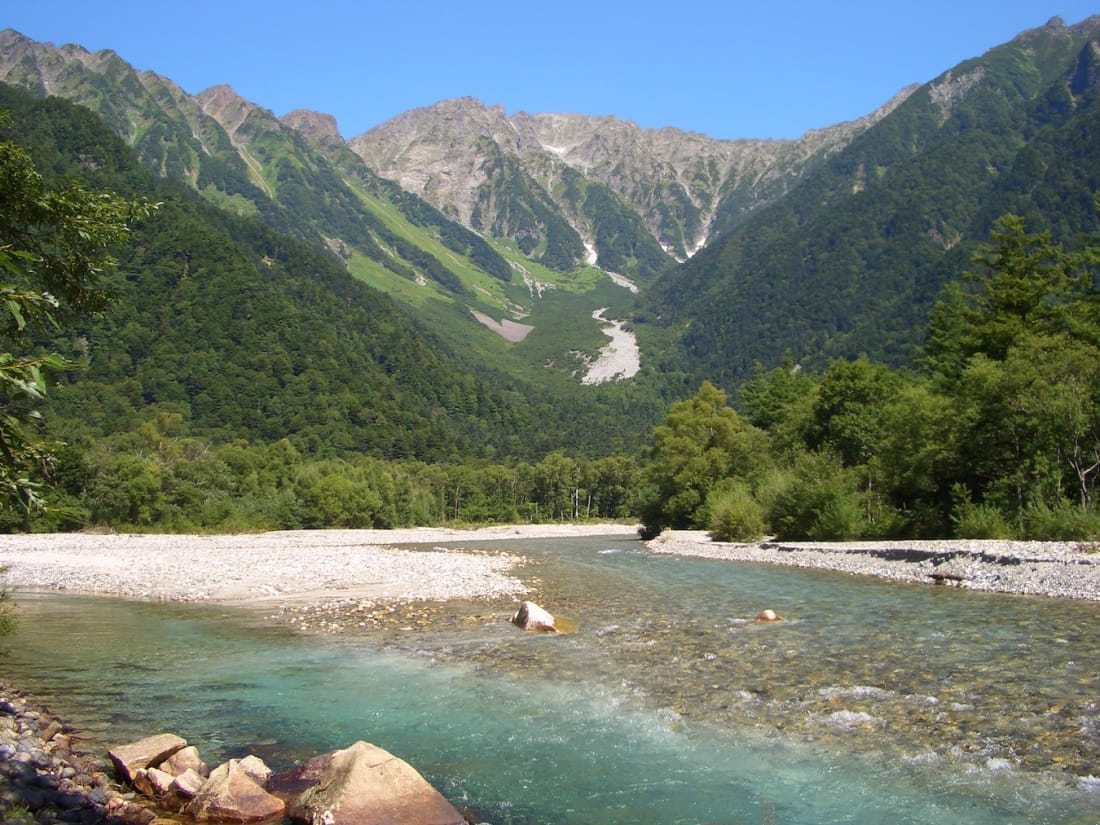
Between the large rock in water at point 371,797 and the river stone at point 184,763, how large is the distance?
1723 millimetres

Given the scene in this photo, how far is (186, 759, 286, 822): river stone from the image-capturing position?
28.8 feet

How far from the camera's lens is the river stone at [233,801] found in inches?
345

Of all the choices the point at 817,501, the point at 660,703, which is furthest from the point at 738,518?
the point at 660,703

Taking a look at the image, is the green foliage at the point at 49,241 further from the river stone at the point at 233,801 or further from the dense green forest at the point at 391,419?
the river stone at the point at 233,801

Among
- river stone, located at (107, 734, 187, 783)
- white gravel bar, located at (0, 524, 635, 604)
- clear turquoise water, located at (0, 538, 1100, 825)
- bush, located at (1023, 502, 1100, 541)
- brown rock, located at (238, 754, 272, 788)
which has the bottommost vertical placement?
white gravel bar, located at (0, 524, 635, 604)

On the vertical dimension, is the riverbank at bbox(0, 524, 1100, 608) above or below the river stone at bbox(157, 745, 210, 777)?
below

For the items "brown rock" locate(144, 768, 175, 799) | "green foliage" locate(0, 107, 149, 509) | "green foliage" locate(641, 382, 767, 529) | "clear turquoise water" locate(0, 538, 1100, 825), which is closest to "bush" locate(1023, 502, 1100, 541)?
"clear turquoise water" locate(0, 538, 1100, 825)

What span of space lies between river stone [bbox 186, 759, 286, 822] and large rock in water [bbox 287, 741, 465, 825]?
11.5 inches

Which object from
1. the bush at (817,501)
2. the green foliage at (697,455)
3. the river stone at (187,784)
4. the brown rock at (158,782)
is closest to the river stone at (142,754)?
the brown rock at (158,782)

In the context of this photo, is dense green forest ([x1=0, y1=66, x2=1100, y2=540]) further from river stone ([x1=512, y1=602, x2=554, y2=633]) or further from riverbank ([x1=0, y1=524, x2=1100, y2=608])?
river stone ([x1=512, y1=602, x2=554, y2=633])

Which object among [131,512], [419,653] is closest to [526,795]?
[419,653]

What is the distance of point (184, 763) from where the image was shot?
986 cm

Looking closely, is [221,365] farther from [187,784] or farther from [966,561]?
[187,784]

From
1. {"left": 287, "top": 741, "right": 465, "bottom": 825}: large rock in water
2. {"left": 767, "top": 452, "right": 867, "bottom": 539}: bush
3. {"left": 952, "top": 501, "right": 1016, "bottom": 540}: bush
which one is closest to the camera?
{"left": 287, "top": 741, "right": 465, "bottom": 825}: large rock in water
